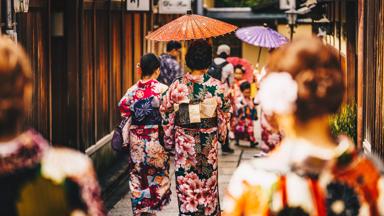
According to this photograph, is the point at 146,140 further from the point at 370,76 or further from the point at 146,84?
the point at 370,76

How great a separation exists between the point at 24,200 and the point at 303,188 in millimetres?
1198

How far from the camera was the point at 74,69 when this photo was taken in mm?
12070

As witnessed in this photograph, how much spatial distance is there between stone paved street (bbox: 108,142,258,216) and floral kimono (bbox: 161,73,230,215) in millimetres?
2251

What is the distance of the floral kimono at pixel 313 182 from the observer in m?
4.06

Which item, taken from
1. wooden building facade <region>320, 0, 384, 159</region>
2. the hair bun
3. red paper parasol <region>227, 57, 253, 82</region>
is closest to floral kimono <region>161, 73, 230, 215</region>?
wooden building facade <region>320, 0, 384, 159</region>

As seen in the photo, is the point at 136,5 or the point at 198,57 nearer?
the point at 198,57

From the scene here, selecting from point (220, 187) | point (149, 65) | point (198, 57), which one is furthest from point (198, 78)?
point (220, 187)

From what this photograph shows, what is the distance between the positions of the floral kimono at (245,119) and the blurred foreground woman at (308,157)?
48.6ft

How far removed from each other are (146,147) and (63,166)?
561 cm

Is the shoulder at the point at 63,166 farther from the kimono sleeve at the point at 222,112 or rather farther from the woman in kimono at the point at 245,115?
the woman in kimono at the point at 245,115

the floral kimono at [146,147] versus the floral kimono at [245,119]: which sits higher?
the floral kimono at [146,147]

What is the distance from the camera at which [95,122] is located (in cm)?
1431

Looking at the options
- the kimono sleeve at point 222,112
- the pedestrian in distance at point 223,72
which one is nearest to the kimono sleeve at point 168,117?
the kimono sleeve at point 222,112

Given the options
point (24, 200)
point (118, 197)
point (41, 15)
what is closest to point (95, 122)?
point (118, 197)
